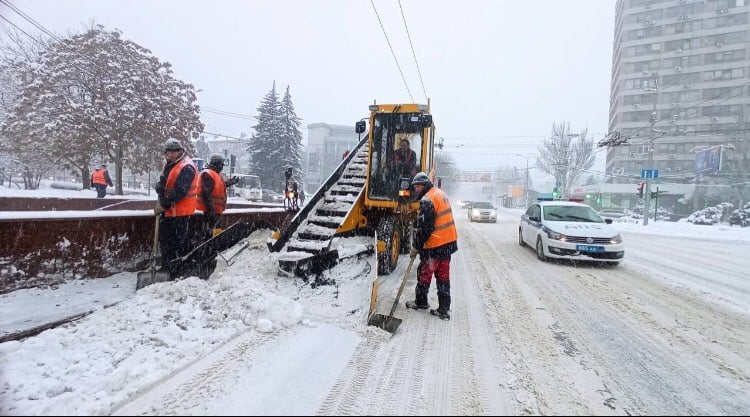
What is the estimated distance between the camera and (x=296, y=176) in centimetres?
3603

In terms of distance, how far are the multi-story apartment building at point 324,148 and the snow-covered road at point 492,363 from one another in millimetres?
58151

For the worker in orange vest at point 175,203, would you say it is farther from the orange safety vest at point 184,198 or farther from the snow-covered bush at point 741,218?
the snow-covered bush at point 741,218

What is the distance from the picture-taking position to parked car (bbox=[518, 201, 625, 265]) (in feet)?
26.3

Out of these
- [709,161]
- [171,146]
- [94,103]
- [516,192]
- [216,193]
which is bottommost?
[216,193]

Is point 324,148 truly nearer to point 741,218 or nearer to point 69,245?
point 741,218

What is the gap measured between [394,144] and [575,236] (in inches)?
179

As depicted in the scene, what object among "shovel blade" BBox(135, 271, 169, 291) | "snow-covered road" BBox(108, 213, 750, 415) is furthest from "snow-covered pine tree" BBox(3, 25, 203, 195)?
"snow-covered road" BBox(108, 213, 750, 415)

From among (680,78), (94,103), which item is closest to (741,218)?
(94,103)

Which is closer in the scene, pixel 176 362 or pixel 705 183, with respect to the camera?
pixel 176 362

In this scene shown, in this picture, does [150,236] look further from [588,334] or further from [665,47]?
[665,47]

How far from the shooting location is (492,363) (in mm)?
3293

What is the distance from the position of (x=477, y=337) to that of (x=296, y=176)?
33.7 meters

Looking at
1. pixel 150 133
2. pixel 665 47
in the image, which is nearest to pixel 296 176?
pixel 150 133

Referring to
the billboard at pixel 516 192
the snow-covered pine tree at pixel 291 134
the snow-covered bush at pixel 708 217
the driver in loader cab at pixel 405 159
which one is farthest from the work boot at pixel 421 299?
the billboard at pixel 516 192
